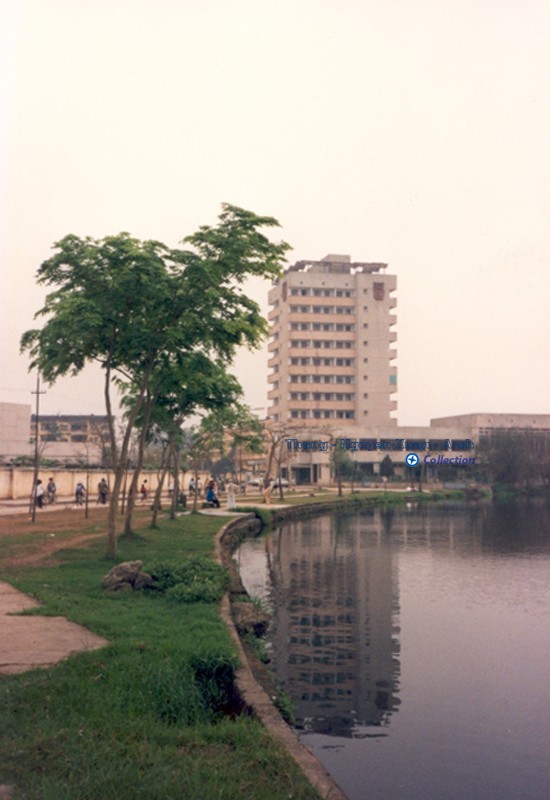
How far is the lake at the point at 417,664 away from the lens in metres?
8.64

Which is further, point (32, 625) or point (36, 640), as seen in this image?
point (32, 625)

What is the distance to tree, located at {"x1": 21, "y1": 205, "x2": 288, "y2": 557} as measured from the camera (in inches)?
705

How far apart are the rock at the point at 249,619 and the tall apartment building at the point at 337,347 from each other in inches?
4099

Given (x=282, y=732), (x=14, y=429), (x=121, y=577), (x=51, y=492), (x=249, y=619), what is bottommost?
(x=249, y=619)

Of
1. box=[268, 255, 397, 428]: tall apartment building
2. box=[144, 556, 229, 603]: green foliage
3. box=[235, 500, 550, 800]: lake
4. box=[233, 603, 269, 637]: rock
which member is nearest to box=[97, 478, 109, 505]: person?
box=[235, 500, 550, 800]: lake

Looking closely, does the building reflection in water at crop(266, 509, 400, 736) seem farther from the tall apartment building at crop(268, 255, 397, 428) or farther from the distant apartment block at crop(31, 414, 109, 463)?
the tall apartment building at crop(268, 255, 397, 428)

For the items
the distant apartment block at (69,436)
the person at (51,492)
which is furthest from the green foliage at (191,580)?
the distant apartment block at (69,436)

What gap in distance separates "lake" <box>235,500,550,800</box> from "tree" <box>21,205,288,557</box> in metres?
6.27

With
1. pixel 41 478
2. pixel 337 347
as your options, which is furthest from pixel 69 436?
pixel 41 478

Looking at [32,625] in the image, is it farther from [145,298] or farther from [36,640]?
[145,298]

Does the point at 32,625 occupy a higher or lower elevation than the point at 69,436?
lower

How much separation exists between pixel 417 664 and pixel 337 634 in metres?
2.27

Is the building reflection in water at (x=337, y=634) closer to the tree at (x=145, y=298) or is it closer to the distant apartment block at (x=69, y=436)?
the tree at (x=145, y=298)

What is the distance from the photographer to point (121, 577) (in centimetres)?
1421
